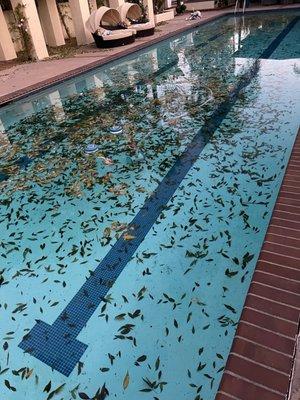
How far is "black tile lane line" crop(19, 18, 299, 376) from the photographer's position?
3176 millimetres

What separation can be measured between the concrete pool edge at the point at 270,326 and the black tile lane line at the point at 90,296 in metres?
1.61

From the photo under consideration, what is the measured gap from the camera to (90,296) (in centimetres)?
375

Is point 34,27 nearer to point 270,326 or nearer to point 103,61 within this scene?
point 103,61

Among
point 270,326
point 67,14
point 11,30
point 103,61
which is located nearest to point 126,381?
point 270,326

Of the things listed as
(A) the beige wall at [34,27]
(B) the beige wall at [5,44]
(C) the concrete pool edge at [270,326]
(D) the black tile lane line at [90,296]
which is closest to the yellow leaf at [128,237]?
(D) the black tile lane line at [90,296]

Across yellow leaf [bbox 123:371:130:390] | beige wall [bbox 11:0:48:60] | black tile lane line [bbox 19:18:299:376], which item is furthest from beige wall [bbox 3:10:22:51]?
yellow leaf [bbox 123:371:130:390]

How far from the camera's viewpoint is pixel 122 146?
716cm

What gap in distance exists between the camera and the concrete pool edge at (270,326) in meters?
2.22

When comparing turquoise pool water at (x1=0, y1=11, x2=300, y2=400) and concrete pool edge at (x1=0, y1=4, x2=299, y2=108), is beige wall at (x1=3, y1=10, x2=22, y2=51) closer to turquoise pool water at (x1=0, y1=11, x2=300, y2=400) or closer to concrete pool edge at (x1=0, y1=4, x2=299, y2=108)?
concrete pool edge at (x1=0, y1=4, x2=299, y2=108)

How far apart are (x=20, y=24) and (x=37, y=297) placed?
16.2 meters

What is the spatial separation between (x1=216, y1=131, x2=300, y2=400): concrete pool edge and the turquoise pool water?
1.66ft

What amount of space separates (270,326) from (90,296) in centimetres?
207

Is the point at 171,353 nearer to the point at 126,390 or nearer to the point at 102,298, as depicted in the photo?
the point at 126,390

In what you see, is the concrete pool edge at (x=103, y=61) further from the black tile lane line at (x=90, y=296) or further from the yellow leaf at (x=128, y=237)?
the yellow leaf at (x=128, y=237)
